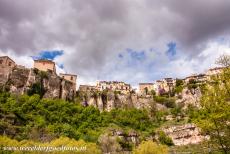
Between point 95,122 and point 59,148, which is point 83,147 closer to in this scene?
point 59,148

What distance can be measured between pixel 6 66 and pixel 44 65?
66.4ft

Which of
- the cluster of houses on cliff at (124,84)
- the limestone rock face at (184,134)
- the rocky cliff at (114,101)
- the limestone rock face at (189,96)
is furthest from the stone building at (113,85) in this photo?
the limestone rock face at (184,134)

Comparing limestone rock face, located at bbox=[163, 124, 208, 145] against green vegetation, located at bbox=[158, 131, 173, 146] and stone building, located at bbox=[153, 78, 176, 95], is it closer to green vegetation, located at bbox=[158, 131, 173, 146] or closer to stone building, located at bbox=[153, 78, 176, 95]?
green vegetation, located at bbox=[158, 131, 173, 146]

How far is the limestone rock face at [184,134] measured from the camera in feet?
297

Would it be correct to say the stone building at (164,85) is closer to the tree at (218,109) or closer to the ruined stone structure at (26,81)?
the ruined stone structure at (26,81)

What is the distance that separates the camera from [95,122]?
308 feet

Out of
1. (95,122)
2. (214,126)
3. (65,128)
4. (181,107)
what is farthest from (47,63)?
(214,126)

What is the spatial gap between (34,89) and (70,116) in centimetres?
1648

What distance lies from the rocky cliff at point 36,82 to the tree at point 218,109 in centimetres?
7668

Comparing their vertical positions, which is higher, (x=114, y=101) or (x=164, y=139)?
(x=114, y=101)

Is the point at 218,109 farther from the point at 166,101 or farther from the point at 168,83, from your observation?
the point at 168,83

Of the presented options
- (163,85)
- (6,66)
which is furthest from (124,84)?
(6,66)

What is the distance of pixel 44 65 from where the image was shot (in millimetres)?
114625

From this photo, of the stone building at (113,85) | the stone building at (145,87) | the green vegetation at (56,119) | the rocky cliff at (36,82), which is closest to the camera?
the green vegetation at (56,119)
